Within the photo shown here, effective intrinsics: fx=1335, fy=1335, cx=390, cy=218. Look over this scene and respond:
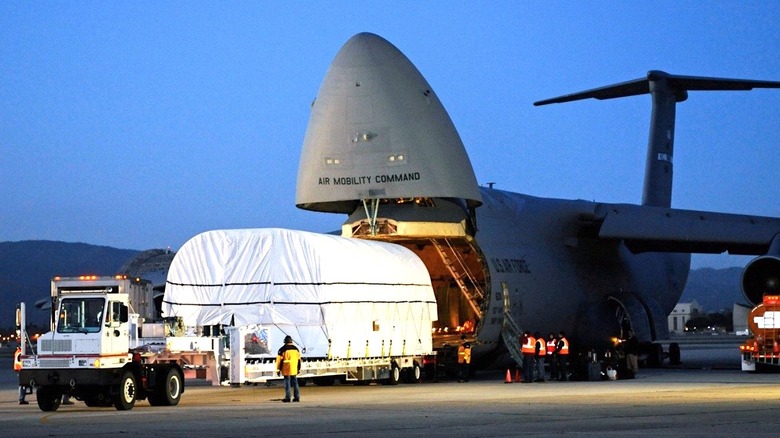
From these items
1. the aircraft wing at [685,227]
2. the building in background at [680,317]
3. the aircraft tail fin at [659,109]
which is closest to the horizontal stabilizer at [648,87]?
the aircraft tail fin at [659,109]

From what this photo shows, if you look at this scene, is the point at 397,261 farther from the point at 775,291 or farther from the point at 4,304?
the point at 4,304

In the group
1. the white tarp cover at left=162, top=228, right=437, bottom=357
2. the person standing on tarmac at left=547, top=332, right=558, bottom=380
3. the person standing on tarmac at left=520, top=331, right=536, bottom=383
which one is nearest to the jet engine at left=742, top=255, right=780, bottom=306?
the person standing on tarmac at left=547, top=332, right=558, bottom=380

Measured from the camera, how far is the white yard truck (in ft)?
71.7

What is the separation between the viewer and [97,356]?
21766 millimetres

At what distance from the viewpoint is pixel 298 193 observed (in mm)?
31406

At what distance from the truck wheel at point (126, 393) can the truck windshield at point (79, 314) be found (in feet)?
3.31

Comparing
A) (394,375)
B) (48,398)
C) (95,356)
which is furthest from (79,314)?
(394,375)

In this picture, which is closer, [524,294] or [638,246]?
[524,294]

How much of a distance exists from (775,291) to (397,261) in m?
11.3

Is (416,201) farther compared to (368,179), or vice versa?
(416,201)

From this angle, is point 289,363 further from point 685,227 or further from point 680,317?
point 680,317

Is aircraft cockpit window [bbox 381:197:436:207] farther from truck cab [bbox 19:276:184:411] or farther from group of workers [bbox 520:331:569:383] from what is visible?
truck cab [bbox 19:276:184:411]

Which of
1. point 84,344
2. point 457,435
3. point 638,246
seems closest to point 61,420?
point 84,344

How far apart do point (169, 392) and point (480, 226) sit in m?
11.8
